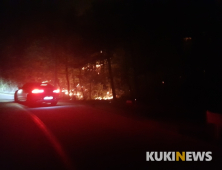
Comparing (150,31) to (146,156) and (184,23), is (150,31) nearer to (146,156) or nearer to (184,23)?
(184,23)

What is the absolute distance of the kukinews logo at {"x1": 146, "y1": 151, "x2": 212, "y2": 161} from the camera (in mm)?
7516

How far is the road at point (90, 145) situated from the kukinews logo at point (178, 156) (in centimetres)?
16

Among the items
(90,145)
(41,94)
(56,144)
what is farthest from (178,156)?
(41,94)

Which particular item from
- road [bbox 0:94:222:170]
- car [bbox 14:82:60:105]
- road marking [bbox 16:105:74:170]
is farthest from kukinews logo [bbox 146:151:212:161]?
car [bbox 14:82:60:105]

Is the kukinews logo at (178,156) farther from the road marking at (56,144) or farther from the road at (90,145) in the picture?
the road marking at (56,144)

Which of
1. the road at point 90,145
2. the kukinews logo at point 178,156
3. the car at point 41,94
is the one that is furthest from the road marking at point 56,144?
the car at point 41,94

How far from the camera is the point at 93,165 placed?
23.0 feet

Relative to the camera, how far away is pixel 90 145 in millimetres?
8969

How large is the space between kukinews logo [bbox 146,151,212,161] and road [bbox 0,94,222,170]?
0.16 m

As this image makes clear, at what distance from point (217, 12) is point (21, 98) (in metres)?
15.5

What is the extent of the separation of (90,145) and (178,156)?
258 centimetres

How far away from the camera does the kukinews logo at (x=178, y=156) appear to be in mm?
7516

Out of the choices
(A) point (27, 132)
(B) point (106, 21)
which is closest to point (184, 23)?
(B) point (106, 21)

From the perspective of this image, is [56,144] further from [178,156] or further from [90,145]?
[178,156]
